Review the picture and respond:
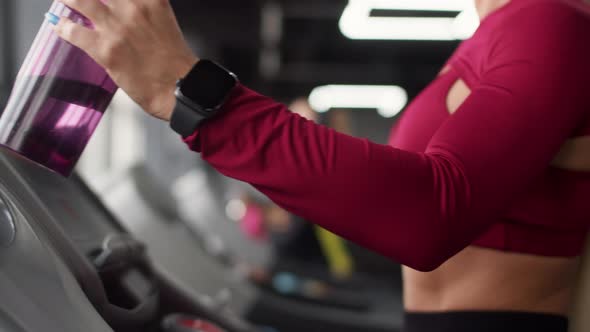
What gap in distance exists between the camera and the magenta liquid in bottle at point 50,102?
82cm

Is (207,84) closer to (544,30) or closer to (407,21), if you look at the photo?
(544,30)

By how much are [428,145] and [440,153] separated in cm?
4

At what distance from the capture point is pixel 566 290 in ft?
3.36

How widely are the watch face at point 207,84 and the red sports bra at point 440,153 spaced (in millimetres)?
14

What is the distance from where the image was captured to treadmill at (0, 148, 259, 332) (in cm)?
86

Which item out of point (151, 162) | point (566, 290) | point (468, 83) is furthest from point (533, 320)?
point (151, 162)

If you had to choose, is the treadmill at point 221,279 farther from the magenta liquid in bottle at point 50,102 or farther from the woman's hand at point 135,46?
the woman's hand at point 135,46

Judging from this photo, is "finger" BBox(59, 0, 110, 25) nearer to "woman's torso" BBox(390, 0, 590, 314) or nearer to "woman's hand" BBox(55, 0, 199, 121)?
"woman's hand" BBox(55, 0, 199, 121)

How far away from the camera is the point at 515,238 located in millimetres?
959

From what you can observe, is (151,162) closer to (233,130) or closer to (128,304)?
(128,304)

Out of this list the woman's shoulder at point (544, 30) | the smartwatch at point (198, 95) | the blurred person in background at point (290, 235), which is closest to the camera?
the smartwatch at point (198, 95)

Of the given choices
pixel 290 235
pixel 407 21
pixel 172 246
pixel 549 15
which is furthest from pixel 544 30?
pixel 290 235

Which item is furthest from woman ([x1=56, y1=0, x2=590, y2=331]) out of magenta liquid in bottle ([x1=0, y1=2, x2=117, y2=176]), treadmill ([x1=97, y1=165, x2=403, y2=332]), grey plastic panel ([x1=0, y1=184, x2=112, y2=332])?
treadmill ([x1=97, y1=165, x2=403, y2=332])

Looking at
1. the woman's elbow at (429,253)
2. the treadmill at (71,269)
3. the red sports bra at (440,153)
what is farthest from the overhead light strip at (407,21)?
the woman's elbow at (429,253)
